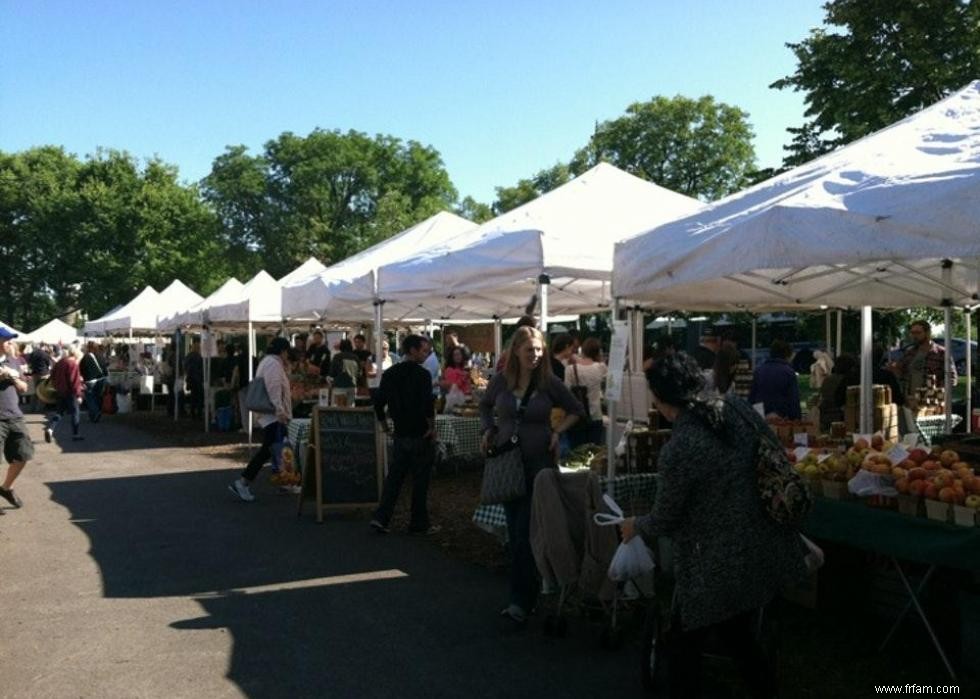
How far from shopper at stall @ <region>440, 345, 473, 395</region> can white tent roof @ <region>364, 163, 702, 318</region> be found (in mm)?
1838

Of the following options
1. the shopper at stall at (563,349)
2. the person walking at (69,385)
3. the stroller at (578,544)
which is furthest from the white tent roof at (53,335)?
the stroller at (578,544)

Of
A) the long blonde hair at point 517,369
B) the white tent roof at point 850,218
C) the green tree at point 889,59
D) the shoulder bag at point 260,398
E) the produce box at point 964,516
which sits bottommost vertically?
the produce box at point 964,516

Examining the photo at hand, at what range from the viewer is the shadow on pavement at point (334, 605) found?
4.82 metres

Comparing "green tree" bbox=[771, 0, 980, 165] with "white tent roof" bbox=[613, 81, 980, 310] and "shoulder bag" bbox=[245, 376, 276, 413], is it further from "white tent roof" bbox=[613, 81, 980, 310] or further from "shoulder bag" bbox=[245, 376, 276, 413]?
"shoulder bag" bbox=[245, 376, 276, 413]

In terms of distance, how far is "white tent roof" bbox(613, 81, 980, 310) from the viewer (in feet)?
15.1

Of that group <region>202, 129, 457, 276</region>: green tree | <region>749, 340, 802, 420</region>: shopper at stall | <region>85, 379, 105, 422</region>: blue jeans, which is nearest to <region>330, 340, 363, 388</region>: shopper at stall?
<region>749, 340, 802, 420</region>: shopper at stall

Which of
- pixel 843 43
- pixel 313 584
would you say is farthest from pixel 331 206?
pixel 313 584

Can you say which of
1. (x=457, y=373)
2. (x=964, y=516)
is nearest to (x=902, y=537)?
(x=964, y=516)

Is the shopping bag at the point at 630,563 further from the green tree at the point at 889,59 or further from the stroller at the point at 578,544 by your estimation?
the green tree at the point at 889,59

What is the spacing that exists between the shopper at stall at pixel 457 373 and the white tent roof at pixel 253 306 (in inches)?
157

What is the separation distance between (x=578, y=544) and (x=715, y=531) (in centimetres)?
188

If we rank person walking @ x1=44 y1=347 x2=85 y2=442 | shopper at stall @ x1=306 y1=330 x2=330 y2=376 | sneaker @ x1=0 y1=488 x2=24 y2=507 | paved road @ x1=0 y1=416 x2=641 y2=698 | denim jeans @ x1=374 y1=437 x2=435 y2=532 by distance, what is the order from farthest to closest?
shopper at stall @ x1=306 y1=330 x2=330 y2=376 < person walking @ x1=44 y1=347 x2=85 y2=442 < sneaker @ x1=0 y1=488 x2=24 y2=507 < denim jeans @ x1=374 y1=437 x2=435 y2=532 < paved road @ x1=0 y1=416 x2=641 y2=698

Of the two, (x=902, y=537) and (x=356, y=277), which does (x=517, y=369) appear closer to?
(x=902, y=537)

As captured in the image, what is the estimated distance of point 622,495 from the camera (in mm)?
6359
